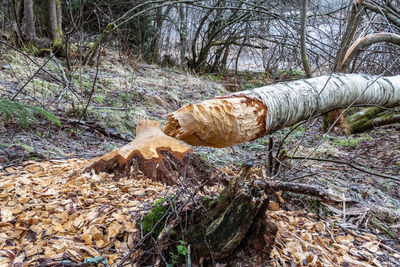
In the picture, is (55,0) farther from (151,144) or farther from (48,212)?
(48,212)

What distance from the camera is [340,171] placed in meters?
3.34

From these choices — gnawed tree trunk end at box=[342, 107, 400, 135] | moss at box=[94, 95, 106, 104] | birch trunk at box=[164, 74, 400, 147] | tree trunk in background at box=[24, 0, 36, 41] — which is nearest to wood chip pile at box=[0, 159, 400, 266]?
birch trunk at box=[164, 74, 400, 147]

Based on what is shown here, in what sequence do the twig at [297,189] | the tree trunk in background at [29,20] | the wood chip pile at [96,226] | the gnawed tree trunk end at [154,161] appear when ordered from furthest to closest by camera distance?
the tree trunk in background at [29,20], the gnawed tree trunk end at [154,161], the twig at [297,189], the wood chip pile at [96,226]

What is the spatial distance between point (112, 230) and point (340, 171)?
275cm

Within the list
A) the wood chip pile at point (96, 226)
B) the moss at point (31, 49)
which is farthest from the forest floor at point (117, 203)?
the moss at point (31, 49)

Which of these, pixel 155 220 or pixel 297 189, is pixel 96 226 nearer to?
pixel 155 220

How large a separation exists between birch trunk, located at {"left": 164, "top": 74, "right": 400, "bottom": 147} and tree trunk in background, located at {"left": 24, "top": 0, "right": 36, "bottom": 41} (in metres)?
5.15

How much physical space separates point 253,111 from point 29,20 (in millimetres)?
5748

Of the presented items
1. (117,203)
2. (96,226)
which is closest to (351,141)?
(117,203)

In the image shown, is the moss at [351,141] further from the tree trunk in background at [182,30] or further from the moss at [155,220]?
the tree trunk in background at [182,30]

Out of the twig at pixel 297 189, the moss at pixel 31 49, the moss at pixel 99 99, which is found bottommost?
the twig at pixel 297 189

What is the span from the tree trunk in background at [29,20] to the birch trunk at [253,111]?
5148mm

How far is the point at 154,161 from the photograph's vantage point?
2297mm

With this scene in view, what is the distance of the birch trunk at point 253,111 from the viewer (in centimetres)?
216
